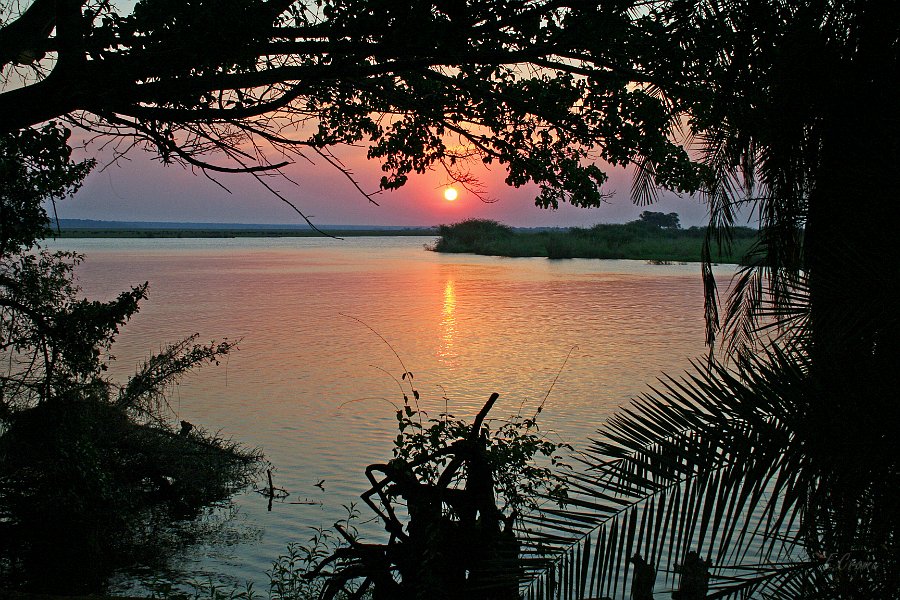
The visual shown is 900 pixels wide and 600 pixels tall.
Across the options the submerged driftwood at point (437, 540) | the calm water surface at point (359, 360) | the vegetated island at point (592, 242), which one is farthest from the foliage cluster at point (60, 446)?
the vegetated island at point (592, 242)

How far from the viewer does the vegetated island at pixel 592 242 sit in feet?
223

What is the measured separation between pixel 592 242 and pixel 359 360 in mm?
58735

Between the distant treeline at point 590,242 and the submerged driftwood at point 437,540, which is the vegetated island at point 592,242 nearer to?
the distant treeline at point 590,242

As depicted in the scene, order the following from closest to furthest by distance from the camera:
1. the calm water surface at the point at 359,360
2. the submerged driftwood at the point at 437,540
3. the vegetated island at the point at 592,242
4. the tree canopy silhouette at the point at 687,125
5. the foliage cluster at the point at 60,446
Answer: the tree canopy silhouette at the point at 687,125 < the submerged driftwood at the point at 437,540 < the foliage cluster at the point at 60,446 < the calm water surface at the point at 359,360 < the vegetated island at the point at 592,242

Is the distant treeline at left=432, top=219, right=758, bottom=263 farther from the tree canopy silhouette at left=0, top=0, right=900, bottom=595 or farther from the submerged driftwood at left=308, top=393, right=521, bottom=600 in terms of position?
the submerged driftwood at left=308, top=393, right=521, bottom=600

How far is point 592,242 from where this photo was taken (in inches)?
2960

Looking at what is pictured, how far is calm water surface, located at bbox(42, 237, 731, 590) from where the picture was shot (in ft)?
33.4

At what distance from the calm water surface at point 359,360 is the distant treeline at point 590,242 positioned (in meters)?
27.4

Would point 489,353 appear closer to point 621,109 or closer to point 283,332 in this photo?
point 283,332

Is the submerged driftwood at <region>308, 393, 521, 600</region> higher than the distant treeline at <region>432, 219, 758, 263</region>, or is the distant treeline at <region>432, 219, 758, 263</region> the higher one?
the distant treeline at <region>432, 219, 758, 263</region>

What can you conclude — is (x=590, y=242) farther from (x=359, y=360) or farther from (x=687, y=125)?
(x=687, y=125)

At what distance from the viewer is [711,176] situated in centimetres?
648

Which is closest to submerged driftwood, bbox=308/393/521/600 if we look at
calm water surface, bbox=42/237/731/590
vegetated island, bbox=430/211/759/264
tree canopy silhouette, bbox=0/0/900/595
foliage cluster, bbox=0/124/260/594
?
tree canopy silhouette, bbox=0/0/900/595

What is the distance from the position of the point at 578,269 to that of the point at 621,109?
1949 inches
